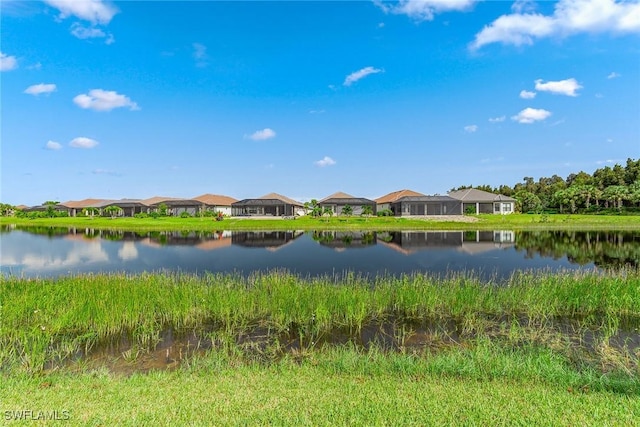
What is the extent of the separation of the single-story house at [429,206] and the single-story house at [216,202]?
33191mm

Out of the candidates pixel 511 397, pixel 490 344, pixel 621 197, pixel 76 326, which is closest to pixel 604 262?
pixel 490 344

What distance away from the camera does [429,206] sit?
175 ft

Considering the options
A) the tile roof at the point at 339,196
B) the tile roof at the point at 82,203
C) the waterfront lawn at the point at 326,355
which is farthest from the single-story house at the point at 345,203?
the tile roof at the point at 82,203

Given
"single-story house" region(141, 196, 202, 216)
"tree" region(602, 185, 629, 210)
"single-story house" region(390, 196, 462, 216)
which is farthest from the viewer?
"single-story house" region(141, 196, 202, 216)

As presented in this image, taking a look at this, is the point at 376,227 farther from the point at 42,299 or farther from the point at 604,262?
the point at 42,299

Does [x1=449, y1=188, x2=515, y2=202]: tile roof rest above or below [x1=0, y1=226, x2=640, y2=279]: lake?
above

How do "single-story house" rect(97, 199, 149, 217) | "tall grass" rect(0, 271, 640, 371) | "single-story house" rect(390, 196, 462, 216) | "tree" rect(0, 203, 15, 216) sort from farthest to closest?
1. "tree" rect(0, 203, 15, 216)
2. "single-story house" rect(97, 199, 149, 217)
3. "single-story house" rect(390, 196, 462, 216)
4. "tall grass" rect(0, 271, 640, 371)

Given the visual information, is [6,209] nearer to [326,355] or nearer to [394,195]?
[394,195]

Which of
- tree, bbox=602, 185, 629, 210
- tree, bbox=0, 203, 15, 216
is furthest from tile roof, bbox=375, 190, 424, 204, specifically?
tree, bbox=0, 203, 15, 216

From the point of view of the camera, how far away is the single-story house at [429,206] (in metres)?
52.8

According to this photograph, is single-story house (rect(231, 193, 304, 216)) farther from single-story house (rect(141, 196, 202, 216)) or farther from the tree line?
the tree line

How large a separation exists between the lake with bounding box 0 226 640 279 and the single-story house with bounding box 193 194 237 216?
109ft

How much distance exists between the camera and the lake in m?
16.7

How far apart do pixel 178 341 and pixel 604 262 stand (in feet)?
71.7
